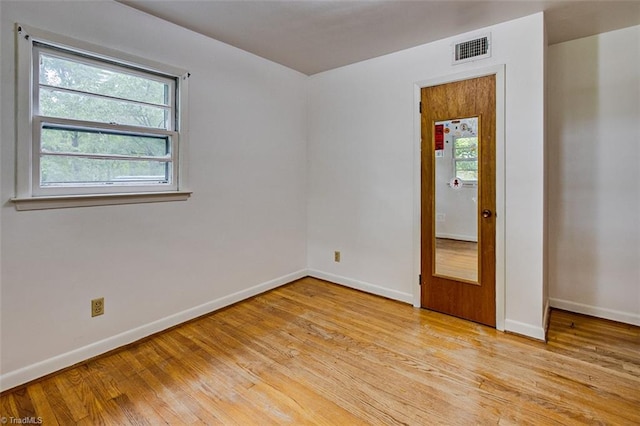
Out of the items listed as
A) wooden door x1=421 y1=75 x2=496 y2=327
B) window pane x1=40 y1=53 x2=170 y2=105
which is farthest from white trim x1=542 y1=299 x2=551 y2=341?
window pane x1=40 y1=53 x2=170 y2=105

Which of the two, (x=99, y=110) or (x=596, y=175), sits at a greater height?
(x=99, y=110)

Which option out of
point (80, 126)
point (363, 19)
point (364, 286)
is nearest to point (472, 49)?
point (363, 19)

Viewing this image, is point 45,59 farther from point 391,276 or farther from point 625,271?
point 625,271

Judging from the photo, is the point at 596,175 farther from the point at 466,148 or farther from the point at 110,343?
the point at 110,343

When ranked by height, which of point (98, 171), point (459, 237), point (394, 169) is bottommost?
point (459, 237)

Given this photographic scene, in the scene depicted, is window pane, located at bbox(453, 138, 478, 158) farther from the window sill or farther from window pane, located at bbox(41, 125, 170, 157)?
window pane, located at bbox(41, 125, 170, 157)

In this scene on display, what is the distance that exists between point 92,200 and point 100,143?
413mm

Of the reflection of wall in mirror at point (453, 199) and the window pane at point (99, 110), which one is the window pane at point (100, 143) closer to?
the window pane at point (99, 110)

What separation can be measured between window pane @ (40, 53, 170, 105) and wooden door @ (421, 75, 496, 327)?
91.2 inches

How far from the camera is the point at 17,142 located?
191 cm

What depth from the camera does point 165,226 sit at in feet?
8.64

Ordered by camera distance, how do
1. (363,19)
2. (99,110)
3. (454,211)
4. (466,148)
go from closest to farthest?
(99,110) < (363,19) < (466,148) < (454,211)

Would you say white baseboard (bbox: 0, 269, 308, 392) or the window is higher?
the window

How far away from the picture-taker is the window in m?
2.76
